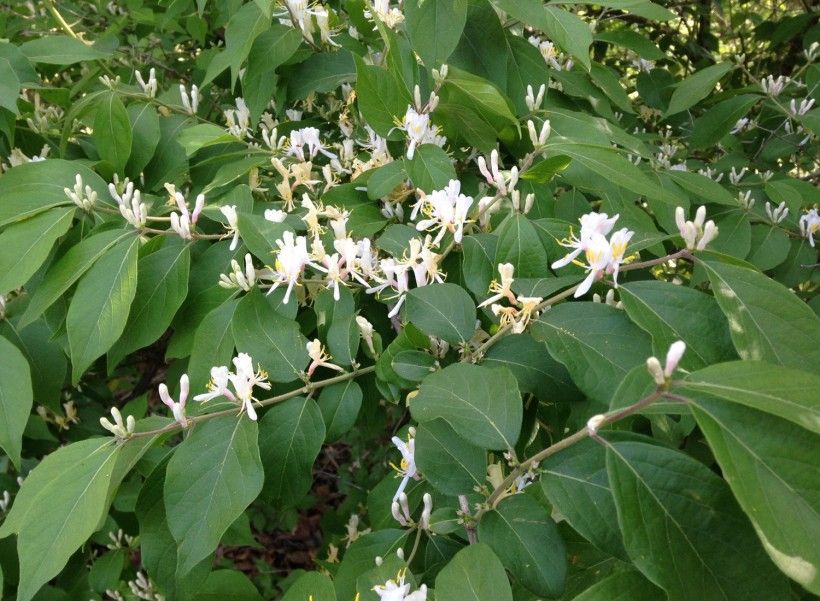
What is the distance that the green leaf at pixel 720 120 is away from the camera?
93.8 inches

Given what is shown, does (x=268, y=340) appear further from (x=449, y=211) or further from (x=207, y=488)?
(x=449, y=211)

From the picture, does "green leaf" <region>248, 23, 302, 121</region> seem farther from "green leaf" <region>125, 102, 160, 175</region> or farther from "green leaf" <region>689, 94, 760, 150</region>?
"green leaf" <region>689, 94, 760, 150</region>

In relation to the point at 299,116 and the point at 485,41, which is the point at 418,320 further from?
the point at 299,116

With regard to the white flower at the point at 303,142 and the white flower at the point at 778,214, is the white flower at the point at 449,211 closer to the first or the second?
the white flower at the point at 303,142

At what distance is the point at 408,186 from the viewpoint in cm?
153

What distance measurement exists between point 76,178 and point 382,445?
7.84 feet

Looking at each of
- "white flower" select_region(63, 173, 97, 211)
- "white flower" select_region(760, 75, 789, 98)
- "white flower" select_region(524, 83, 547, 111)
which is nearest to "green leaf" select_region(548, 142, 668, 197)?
"white flower" select_region(524, 83, 547, 111)

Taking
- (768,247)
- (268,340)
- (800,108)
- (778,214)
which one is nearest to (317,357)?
(268,340)

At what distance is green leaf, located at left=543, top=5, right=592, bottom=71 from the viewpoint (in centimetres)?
145

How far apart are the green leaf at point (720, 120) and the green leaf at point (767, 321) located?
158 centimetres

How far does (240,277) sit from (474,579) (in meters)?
0.69

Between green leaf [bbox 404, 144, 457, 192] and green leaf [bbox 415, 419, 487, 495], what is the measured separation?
0.50 meters

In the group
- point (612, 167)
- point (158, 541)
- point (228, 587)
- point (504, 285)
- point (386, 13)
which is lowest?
point (228, 587)

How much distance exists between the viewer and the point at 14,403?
4.56 feet
